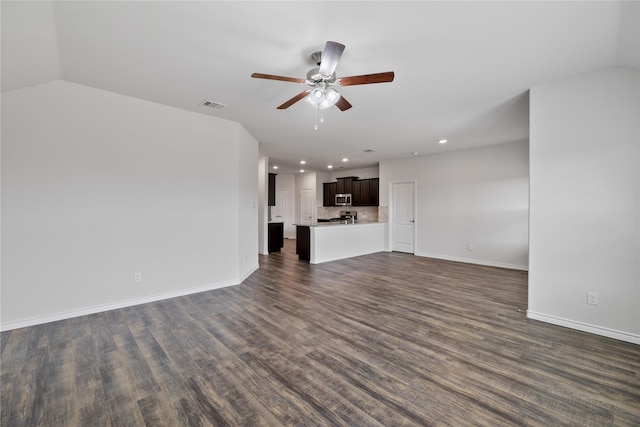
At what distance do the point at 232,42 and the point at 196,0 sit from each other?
46 centimetres

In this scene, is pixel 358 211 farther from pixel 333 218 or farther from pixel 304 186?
pixel 304 186

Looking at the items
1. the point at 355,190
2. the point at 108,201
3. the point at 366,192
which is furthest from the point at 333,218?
the point at 108,201

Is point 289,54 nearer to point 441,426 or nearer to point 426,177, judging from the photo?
point 441,426

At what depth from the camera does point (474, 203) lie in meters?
6.39

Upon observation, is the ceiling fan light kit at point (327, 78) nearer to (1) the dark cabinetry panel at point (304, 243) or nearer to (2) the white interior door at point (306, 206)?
(1) the dark cabinetry panel at point (304, 243)

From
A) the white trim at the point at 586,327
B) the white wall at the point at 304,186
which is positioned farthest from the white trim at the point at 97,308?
the white wall at the point at 304,186

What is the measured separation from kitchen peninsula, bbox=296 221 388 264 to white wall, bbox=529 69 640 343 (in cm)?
412

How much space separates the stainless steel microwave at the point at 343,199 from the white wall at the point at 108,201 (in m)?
5.25

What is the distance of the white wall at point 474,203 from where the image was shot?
5.80 m

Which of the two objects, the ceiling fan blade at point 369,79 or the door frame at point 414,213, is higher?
the ceiling fan blade at point 369,79

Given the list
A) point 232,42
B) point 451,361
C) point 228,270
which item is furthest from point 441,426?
point 228,270

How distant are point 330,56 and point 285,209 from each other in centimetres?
932

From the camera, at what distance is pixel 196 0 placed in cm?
186

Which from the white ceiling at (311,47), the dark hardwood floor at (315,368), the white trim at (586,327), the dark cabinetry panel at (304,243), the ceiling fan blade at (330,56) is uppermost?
the white ceiling at (311,47)
